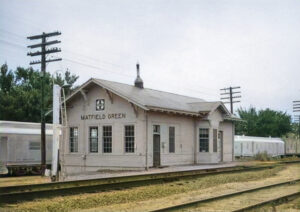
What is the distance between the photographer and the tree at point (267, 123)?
58.7m

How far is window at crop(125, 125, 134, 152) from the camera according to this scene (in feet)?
78.3

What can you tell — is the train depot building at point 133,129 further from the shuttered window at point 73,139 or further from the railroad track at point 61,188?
the railroad track at point 61,188

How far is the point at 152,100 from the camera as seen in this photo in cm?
2486

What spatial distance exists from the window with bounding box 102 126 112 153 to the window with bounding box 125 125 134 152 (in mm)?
1128

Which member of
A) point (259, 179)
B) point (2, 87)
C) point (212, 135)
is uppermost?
point (2, 87)

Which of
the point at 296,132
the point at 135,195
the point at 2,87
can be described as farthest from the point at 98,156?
the point at 296,132

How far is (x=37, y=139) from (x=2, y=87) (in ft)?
82.9

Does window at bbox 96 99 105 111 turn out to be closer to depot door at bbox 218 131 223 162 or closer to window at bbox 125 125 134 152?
window at bbox 125 125 134 152

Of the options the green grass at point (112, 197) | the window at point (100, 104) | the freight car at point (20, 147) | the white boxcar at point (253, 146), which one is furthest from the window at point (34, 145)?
the white boxcar at point (253, 146)

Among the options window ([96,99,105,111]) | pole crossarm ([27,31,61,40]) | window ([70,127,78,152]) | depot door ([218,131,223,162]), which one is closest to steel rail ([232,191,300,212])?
window ([96,99,105,111])

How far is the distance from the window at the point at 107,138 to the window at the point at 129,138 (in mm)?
1128

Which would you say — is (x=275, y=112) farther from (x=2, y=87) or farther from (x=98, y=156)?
(x=98, y=156)

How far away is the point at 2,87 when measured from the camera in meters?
49.3

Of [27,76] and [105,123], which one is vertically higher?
[27,76]
